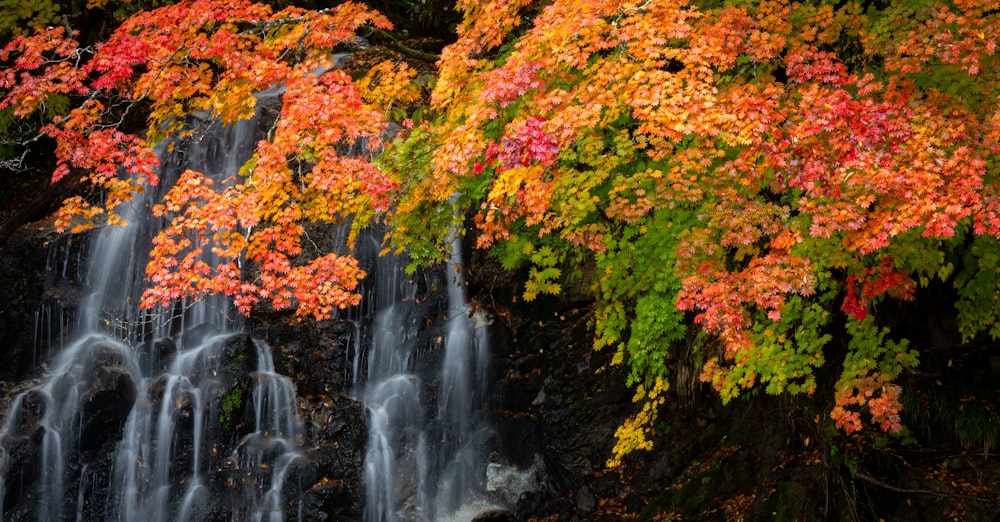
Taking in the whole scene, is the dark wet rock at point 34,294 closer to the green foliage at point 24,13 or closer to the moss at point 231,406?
the moss at point 231,406

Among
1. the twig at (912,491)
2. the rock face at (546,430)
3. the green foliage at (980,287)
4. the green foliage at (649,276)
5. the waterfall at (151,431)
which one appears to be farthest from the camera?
the waterfall at (151,431)

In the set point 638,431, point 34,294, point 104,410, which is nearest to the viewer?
point 638,431

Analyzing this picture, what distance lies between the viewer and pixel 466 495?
11.4m

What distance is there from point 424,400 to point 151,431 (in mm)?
4239

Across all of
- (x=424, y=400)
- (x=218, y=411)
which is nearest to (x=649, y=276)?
(x=424, y=400)

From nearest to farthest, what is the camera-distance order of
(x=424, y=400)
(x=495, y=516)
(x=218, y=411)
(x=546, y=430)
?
(x=495, y=516)
(x=546, y=430)
(x=218, y=411)
(x=424, y=400)

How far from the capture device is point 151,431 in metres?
11.4

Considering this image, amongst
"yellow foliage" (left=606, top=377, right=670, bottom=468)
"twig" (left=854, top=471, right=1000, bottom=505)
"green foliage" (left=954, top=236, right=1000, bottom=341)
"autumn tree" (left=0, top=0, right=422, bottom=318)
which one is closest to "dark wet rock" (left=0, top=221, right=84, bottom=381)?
"autumn tree" (left=0, top=0, right=422, bottom=318)

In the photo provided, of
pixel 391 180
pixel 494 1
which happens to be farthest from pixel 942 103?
pixel 391 180

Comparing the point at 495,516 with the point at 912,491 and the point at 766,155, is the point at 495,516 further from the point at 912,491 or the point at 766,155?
the point at 766,155

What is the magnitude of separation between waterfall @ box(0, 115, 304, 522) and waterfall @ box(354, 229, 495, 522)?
1393mm

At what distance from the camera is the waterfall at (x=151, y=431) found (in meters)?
10.9

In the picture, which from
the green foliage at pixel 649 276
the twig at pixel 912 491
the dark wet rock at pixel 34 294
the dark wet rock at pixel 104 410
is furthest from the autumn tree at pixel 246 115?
the twig at pixel 912 491

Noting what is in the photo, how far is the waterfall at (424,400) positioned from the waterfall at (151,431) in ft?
4.57
